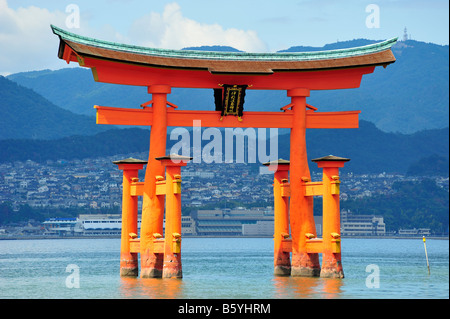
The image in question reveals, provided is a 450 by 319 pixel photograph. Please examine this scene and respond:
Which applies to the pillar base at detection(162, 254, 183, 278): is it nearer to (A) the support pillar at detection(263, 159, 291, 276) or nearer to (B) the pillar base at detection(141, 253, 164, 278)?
(B) the pillar base at detection(141, 253, 164, 278)

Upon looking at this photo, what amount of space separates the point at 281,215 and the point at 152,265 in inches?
229

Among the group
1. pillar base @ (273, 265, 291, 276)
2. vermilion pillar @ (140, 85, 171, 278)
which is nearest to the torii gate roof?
vermilion pillar @ (140, 85, 171, 278)

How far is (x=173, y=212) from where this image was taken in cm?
2939

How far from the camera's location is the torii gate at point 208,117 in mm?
29906

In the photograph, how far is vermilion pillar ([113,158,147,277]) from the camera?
1286 inches

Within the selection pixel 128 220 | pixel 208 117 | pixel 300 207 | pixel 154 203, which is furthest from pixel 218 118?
pixel 128 220

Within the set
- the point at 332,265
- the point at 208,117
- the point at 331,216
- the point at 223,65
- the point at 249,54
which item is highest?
the point at 249,54

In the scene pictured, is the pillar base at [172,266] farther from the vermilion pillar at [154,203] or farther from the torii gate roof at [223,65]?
the torii gate roof at [223,65]

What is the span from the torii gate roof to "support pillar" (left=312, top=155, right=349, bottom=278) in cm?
386

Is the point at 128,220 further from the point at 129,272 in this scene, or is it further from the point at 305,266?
the point at 305,266

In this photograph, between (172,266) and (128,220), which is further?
(128,220)

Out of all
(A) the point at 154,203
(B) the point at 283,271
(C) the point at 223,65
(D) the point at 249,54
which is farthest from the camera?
(B) the point at 283,271

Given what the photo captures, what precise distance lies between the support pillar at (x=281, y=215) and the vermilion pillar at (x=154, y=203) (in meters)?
4.94
